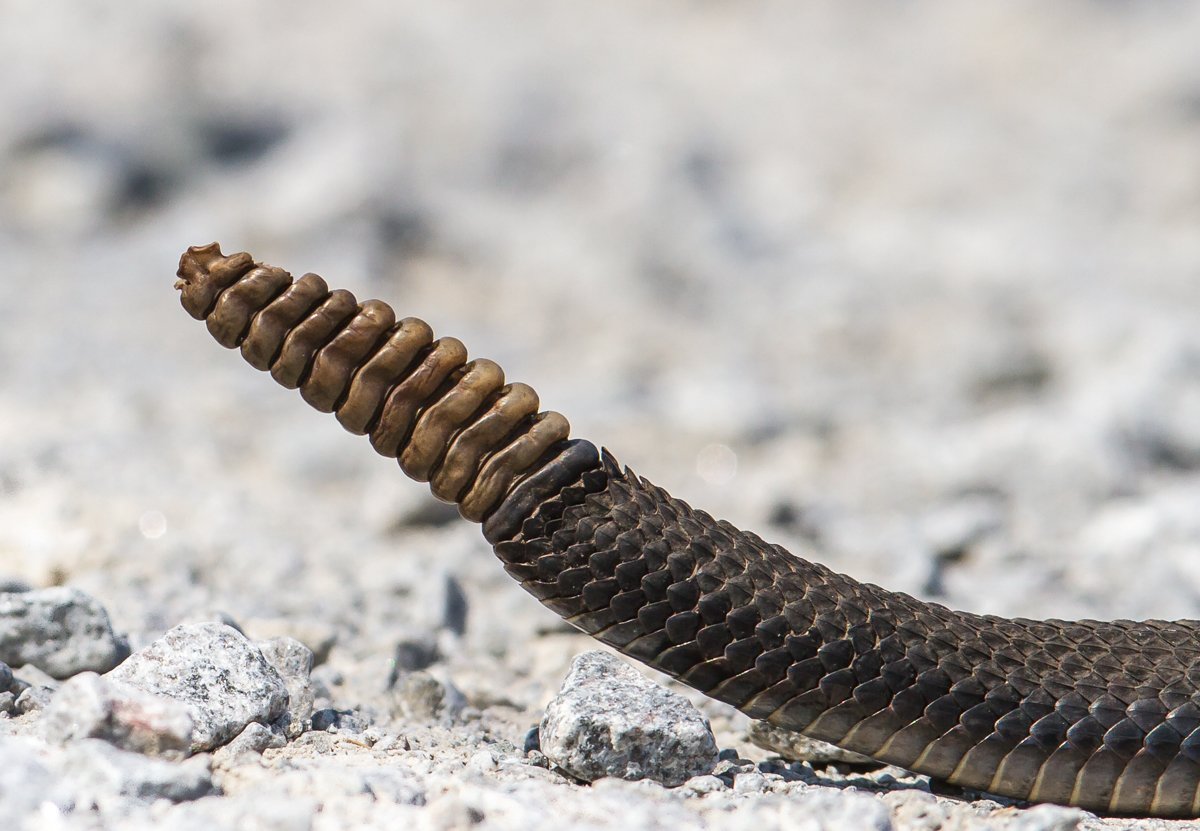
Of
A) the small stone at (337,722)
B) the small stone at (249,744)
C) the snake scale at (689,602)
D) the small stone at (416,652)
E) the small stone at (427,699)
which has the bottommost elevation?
the small stone at (249,744)

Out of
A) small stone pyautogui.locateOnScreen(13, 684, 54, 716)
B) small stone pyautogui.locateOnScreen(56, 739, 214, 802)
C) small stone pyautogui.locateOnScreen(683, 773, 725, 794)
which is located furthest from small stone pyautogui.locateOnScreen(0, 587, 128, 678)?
small stone pyautogui.locateOnScreen(683, 773, 725, 794)

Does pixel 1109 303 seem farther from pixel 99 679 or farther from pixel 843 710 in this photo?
pixel 99 679

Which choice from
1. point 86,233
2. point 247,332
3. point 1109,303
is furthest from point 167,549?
point 1109,303

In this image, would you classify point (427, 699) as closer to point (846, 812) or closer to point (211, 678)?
point (211, 678)

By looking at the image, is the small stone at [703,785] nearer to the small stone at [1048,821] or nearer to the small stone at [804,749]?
the small stone at [804,749]

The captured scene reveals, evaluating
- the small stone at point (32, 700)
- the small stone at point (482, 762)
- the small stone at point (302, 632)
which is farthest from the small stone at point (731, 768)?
the small stone at point (32, 700)
